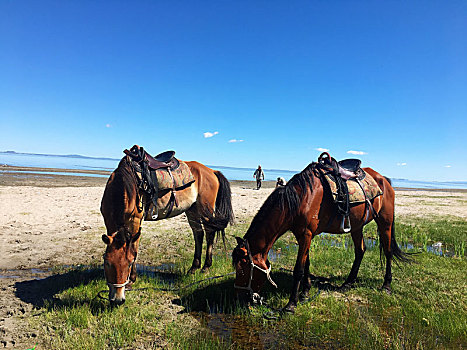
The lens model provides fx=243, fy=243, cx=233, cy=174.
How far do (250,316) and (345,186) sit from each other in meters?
2.58

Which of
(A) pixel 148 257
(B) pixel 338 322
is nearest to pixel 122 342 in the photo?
(B) pixel 338 322

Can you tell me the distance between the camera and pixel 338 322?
344cm

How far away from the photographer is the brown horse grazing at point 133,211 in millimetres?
3199

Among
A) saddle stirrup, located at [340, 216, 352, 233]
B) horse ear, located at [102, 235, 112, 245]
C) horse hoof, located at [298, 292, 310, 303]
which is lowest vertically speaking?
horse hoof, located at [298, 292, 310, 303]

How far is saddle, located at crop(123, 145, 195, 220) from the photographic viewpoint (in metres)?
4.29

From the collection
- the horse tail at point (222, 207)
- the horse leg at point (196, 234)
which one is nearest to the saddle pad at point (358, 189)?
the horse tail at point (222, 207)

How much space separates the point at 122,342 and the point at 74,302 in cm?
131

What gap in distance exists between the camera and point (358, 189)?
4309mm

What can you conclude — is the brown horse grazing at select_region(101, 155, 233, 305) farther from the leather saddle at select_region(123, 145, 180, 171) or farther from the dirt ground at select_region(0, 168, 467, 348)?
the dirt ground at select_region(0, 168, 467, 348)

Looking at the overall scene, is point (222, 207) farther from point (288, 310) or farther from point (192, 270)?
point (288, 310)

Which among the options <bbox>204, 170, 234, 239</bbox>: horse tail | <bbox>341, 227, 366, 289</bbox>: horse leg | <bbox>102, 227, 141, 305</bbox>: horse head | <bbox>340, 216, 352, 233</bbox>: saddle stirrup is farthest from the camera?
<bbox>204, 170, 234, 239</bbox>: horse tail

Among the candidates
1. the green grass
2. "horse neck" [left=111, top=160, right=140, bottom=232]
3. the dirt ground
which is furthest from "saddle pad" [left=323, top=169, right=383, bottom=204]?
the dirt ground

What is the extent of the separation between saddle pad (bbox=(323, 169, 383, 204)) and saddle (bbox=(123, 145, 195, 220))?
2745mm

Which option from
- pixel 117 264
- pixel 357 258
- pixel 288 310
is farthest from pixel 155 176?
pixel 357 258
